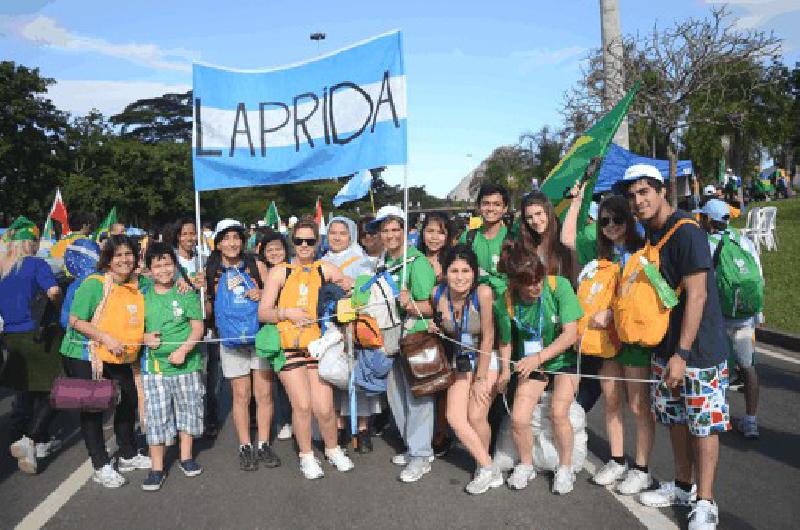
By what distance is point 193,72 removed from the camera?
5223 mm

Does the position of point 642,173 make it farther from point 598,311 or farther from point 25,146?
point 25,146

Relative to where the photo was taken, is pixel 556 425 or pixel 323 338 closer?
pixel 556 425

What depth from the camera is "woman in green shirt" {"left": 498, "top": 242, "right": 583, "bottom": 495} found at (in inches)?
155

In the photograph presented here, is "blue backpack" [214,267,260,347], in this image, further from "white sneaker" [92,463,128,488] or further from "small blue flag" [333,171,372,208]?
"small blue flag" [333,171,372,208]

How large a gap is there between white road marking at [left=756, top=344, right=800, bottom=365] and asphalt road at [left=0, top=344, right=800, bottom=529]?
2.59 m

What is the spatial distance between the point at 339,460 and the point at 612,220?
2.59 meters

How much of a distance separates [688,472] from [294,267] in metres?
2.94

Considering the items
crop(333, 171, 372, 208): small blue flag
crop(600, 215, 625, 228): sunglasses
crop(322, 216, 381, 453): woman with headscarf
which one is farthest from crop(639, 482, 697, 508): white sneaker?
crop(333, 171, 372, 208): small blue flag

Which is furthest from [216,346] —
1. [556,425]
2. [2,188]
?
[2,188]

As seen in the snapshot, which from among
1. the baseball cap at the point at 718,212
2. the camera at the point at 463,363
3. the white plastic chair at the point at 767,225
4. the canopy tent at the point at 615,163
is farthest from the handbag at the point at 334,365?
the white plastic chair at the point at 767,225

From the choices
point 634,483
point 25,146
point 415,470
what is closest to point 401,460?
point 415,470

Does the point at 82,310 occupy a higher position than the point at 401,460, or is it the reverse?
the point at 82,310

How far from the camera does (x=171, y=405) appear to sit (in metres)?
4.62

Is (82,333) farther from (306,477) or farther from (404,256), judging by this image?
→ (404,256)
